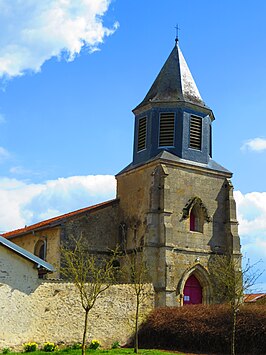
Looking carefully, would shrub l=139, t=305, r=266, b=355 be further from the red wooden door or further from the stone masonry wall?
the red wooden door

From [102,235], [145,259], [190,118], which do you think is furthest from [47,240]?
[190,118]

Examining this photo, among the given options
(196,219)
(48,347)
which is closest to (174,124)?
(196,219)

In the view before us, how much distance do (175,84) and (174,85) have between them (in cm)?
12

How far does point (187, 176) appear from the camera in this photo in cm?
3228

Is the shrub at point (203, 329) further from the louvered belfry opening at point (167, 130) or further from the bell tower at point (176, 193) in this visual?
the louvered belfry opening at point (167, 130)

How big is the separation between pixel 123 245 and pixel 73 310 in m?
10.4

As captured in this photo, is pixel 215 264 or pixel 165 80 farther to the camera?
pixel 165 80

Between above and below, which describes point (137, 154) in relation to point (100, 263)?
above

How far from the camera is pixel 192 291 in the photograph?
3114 cm

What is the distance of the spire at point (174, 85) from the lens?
110 ft

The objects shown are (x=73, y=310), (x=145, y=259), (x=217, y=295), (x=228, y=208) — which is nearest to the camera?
(x=73, y=310)

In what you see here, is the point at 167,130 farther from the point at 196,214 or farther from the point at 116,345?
the point at 116,345

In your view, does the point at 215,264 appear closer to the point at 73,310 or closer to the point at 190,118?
the point at 190,118

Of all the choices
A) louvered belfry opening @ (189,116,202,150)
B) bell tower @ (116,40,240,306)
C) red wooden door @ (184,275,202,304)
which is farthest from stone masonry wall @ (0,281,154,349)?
louvered belfry opening @ (189,116,202,150)
